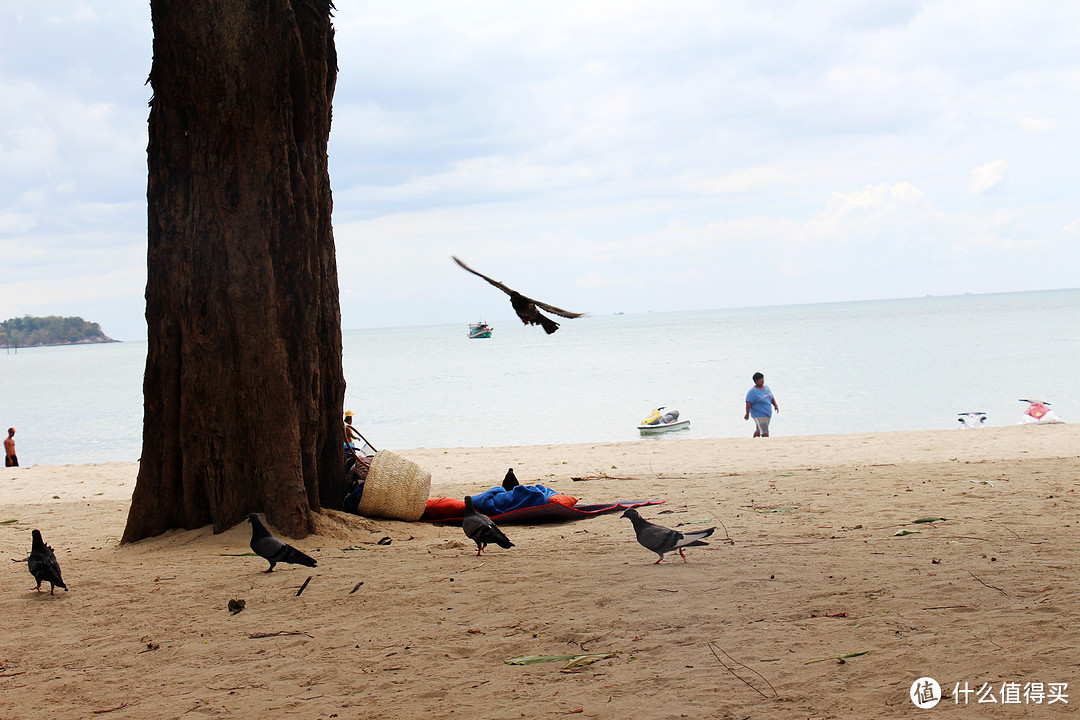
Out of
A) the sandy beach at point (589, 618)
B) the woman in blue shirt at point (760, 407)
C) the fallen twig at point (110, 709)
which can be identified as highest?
the woman in blue shirt at point (760, 407)

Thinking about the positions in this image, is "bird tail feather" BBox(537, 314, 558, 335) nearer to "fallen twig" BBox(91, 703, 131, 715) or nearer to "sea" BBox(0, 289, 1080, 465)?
"fallen twig" BBox(91, 703, 131, 715)

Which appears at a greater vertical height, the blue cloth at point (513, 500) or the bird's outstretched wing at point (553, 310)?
the bird's outstretched wing at point (553, 310)

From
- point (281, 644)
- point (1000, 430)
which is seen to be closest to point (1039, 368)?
point (1000, 430)

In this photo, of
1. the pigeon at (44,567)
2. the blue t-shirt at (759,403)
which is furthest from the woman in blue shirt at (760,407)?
the pigeon at (44,567)

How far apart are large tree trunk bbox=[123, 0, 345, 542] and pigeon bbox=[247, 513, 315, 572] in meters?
0.96

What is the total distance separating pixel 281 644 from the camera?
14.4 ft

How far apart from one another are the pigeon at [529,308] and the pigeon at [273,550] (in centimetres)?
232

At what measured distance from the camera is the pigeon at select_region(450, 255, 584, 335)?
4.93 meters

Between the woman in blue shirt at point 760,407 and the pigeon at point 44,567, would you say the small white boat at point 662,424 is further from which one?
the pigeon at point 44,567

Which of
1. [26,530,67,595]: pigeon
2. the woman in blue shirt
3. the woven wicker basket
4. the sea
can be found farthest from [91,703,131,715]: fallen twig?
the sea

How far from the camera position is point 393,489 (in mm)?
7852

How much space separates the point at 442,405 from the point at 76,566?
108ft

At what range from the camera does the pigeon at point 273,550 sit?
5.57 m

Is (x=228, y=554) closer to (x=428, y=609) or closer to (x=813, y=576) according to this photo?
(x=428, y=609)
